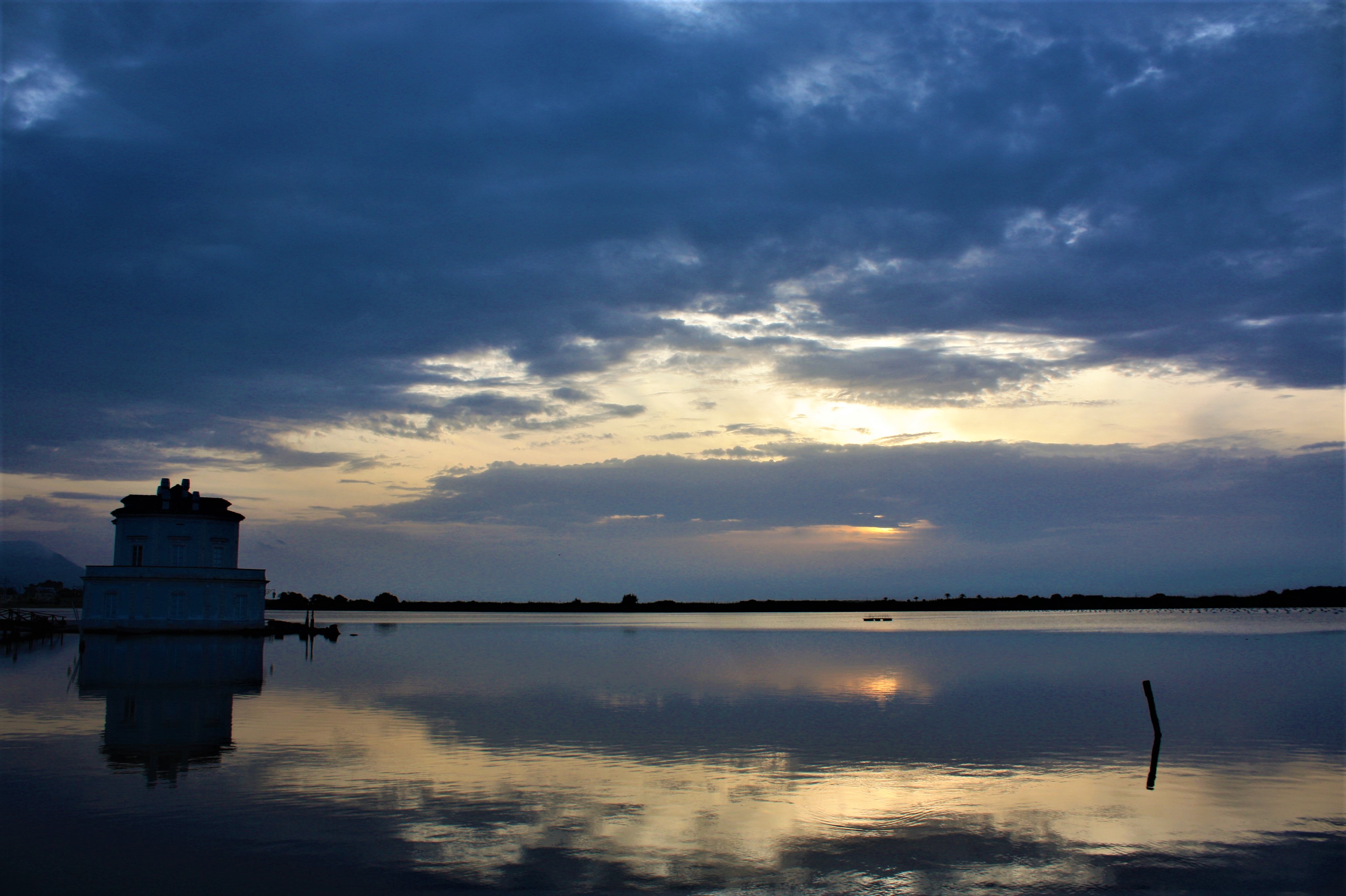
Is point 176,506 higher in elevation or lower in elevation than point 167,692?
higher

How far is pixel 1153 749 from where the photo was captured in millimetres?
27047

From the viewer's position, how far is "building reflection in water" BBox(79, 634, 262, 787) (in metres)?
23.4

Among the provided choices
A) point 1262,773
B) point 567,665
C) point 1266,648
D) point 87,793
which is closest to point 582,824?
point 87,793

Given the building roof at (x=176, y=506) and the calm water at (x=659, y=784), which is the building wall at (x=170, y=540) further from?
the calm water at (x=659, y=784)

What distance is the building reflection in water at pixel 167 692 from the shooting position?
2344 cm

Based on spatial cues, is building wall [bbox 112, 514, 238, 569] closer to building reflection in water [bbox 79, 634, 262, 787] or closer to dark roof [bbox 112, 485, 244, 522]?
dark roof [bbox 112, 485, 244, 522]

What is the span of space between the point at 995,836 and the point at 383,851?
429 inches

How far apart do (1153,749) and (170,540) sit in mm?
62712

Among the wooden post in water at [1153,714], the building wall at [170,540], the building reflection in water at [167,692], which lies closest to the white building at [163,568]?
the building wall at [170,540]

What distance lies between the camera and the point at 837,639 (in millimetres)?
99875

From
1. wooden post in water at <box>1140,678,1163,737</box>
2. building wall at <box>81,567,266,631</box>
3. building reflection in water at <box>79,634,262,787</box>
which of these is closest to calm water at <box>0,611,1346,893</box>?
building reflection in water at <box>79,634,262,787</box>

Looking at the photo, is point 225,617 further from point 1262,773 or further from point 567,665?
point 1262,773

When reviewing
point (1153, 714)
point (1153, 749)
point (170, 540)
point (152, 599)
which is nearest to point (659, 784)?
point (1153, 749)

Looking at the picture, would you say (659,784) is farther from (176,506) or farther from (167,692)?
(176,506)
